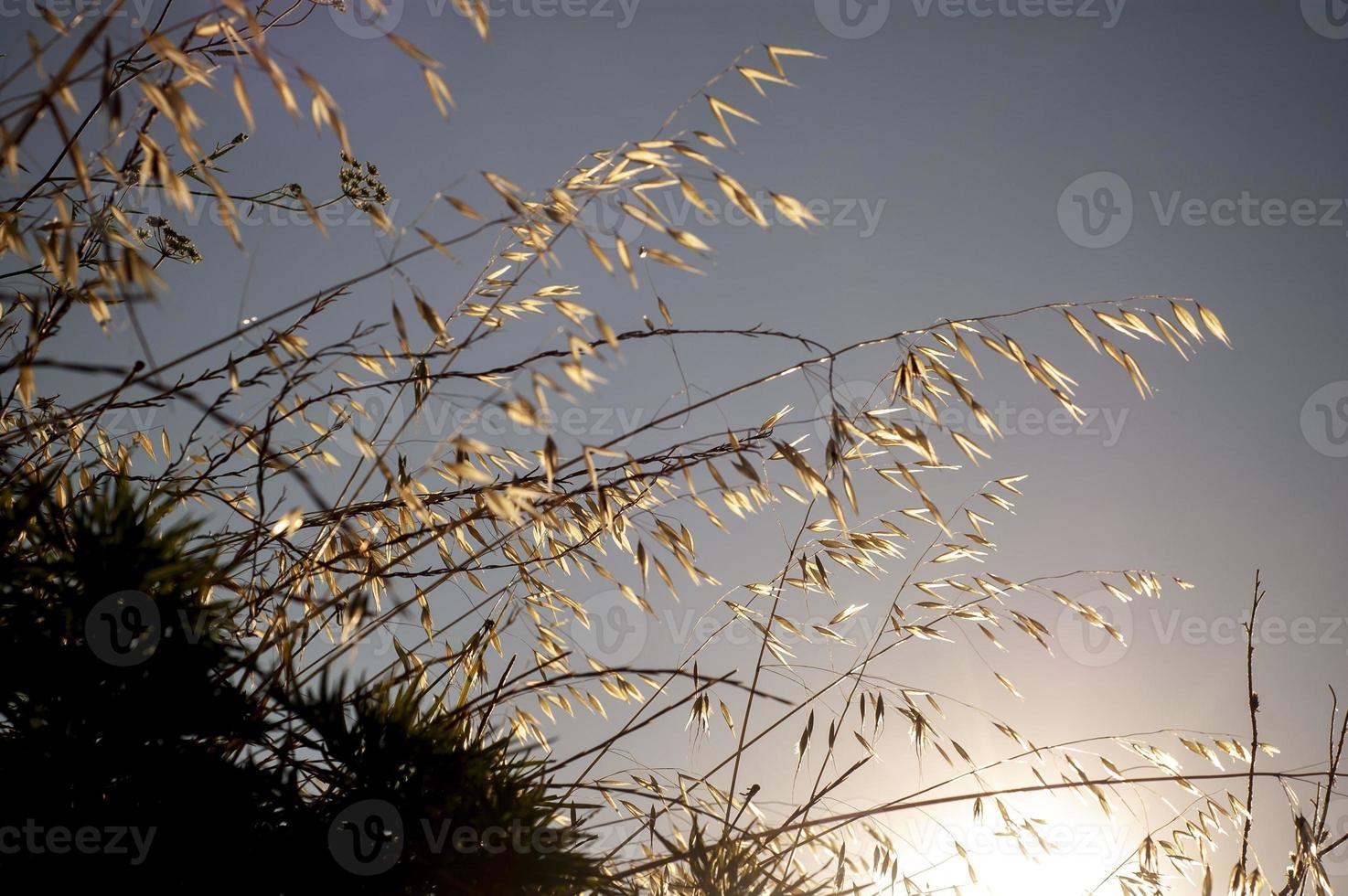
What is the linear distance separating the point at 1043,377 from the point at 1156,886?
98 centimetres

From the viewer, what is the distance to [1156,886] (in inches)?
60.0

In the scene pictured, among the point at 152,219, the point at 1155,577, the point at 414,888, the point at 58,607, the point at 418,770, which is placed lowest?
the point at 414,888

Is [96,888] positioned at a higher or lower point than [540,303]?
lower

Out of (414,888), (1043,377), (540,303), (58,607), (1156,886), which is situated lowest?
(1156,886)

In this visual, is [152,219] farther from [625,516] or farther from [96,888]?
[96,888]

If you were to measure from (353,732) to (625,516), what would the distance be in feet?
1.92

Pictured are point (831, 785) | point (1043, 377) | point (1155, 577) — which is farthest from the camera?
point (1155, 577)

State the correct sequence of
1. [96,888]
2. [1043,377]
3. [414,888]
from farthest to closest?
[1043,377] → [414,888] → [96,888]

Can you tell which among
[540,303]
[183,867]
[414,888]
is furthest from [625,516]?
[183,867]

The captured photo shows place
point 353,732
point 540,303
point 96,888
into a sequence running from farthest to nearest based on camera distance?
point 540,303
point 353,732
point 96,888

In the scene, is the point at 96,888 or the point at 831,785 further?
the point at 831,785

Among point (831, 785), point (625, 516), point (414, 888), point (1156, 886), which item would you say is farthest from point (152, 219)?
point (1156, 886)

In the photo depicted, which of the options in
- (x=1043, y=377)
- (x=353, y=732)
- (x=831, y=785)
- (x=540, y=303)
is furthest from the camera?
(x=540, y=303)

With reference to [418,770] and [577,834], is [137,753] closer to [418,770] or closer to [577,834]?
[418,770]
